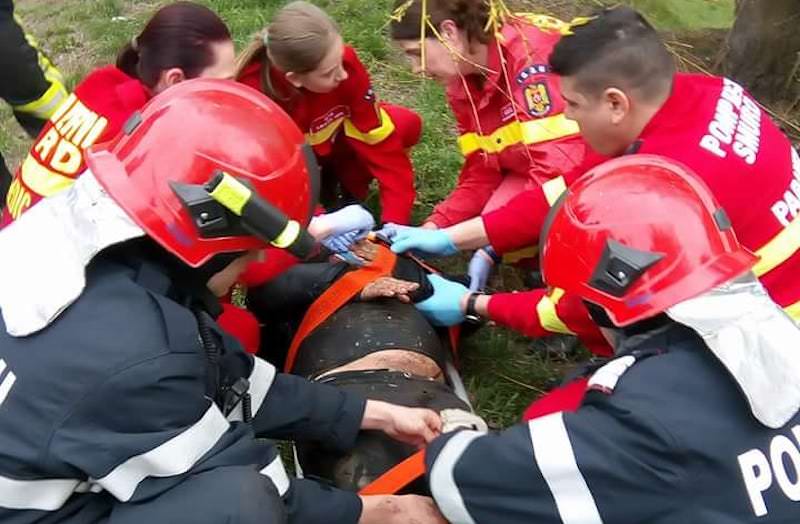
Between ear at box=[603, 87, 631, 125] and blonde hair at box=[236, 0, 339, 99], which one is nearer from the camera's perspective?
ear at box=[603, 87, 631, 125]

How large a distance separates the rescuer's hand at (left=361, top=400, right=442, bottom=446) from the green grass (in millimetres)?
981

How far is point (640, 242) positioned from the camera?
207 centimetres

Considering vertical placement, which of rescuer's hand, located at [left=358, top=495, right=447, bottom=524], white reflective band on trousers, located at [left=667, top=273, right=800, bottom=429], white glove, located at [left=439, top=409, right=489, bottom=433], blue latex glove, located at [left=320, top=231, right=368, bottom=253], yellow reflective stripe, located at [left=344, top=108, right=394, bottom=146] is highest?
white reflective band on trousers, located at [left=667, top=273, right=800, bottom=429]

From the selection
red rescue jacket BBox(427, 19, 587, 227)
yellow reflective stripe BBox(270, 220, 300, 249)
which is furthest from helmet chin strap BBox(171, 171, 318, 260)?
red rescue jacket BBox(427, 19, 587, 227)

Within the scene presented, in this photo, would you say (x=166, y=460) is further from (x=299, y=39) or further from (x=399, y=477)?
(x=299, y=39)

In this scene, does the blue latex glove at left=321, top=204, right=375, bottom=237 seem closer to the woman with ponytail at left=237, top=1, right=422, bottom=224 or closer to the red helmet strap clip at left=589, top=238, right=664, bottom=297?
the woman with ponytail at left=237, top=1, right=422, bottom=224

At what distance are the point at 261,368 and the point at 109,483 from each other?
701 millimetres

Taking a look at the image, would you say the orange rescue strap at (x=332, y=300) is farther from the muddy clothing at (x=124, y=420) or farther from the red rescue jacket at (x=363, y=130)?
the red rescue jacket at (x=363, y=130)

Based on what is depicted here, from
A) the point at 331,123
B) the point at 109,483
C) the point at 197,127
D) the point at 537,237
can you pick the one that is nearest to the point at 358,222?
the point at 537,237

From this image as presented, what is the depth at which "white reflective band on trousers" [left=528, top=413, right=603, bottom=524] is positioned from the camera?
202 cm

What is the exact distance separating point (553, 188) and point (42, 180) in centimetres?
173

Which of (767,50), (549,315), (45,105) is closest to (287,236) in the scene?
(549,315)

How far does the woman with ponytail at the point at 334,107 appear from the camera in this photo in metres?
3.87

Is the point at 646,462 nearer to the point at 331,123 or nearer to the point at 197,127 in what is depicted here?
the point at 197,127
